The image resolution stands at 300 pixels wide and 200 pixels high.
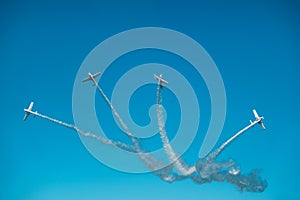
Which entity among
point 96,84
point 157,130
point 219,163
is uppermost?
point 96,84

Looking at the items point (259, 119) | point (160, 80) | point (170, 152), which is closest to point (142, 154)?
point (170, 152)

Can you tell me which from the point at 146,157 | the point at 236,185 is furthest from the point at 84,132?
the point at 236,185

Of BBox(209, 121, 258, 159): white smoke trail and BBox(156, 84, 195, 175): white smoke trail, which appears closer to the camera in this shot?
BBox(209, 121, 258, 159): white smoke trail

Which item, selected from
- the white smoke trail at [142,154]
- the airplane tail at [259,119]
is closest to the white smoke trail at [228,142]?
the airplane tail at [259,119]

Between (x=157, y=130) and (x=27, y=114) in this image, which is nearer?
(x=27, y=114)

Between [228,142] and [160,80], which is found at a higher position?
[160,80]

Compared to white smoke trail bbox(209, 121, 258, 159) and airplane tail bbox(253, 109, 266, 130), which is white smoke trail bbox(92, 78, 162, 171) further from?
airplane tail bbox(253, 109, 266, 130)

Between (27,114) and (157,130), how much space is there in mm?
5402

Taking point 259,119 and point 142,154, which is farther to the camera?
point 142,154

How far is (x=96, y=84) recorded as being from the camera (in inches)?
628

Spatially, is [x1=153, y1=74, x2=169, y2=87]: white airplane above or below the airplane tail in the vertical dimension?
above

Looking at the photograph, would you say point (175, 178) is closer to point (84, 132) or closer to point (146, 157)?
point (146, 157)

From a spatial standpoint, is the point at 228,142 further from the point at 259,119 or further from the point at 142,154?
the point at 142,154

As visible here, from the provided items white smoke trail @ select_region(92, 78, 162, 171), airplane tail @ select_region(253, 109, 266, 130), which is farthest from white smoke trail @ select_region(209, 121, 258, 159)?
white smoke trail @ select_region(92, 78, 162, 171)
